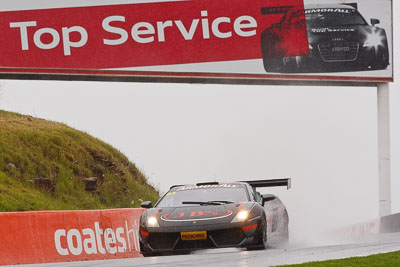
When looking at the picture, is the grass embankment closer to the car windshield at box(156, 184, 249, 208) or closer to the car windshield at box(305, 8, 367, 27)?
the car windshield at box(305, 8, 367, 27)

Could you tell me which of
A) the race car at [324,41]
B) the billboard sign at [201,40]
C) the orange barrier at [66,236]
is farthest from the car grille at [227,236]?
the race car at [324,41]

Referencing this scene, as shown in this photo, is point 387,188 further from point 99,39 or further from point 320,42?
point 99,39

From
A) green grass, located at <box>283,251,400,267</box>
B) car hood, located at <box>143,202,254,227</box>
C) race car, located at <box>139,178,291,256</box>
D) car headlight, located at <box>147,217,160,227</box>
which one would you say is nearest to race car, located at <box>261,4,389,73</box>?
race car, located at <box>139,178,291,256</box>

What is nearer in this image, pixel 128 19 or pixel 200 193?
pixel 200 193

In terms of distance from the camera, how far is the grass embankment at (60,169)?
23.6m

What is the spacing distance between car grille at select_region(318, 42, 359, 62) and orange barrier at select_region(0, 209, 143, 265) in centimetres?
891

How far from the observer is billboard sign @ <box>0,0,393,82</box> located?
2139 centimetres

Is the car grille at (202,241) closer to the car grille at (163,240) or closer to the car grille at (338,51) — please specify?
the car grille at (163,240)

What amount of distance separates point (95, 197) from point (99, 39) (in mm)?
6120

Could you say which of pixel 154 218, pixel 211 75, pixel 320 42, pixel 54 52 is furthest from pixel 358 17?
pixel 154 218

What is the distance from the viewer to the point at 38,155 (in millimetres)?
26344

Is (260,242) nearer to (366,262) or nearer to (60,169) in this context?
(366,262)

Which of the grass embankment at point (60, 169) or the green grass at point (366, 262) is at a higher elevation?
the green grass at point (366, 262)

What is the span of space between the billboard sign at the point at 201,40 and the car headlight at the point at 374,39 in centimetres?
3
